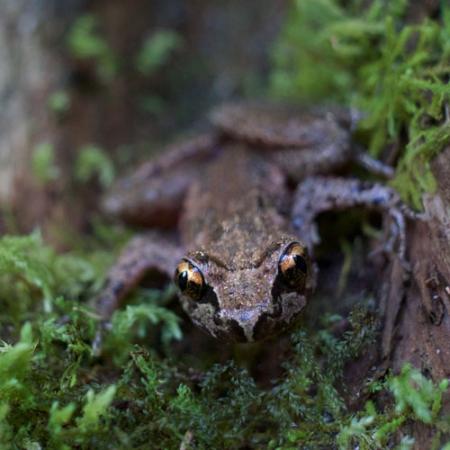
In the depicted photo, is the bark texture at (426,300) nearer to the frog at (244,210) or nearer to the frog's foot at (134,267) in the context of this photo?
the frog at (244,210)

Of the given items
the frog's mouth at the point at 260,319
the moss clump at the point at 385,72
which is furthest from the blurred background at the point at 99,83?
the frog's mouth at the point at 260,319

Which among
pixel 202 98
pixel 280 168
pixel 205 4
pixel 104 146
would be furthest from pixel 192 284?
pixel 205 4

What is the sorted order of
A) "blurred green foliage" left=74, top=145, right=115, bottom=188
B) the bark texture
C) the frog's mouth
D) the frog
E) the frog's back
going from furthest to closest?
"blurred green foliage" left=74, top=145, right=115, bottom=188 < the frog's back < the frog < the frog's mouth < the bark texture

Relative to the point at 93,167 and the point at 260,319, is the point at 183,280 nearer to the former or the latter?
the point at 260,319

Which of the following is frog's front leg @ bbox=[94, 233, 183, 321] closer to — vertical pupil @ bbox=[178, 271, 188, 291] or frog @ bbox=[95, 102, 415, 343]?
frog @ bbox=[95, 102, 415, 343]

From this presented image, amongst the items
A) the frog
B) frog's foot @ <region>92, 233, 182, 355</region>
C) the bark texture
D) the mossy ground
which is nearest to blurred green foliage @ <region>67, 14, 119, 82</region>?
the frog

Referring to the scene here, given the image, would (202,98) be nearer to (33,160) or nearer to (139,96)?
(139,96)
